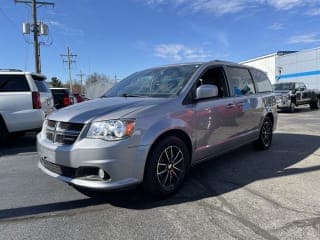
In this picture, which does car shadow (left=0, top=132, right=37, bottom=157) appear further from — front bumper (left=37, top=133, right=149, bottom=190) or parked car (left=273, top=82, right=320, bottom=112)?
parked car (left=273, top=82, right=320, bottom=112)

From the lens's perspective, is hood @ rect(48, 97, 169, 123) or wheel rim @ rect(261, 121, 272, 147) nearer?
hood @ rect(48, 97, 169, 123)

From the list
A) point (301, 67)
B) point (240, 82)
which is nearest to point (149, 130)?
point (240, 82)

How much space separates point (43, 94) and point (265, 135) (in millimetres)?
5371

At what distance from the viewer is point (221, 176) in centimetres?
505

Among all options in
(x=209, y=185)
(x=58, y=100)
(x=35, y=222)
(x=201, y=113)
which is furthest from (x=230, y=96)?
(x=58, y=100)

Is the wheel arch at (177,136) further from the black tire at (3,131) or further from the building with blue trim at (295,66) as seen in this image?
the building with blue trim at (295,66)

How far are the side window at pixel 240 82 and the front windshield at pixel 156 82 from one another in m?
0.89

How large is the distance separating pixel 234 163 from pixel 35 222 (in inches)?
141

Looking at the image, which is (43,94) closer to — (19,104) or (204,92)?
(19,104)

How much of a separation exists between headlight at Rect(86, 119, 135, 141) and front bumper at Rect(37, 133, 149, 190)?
0.21 ft

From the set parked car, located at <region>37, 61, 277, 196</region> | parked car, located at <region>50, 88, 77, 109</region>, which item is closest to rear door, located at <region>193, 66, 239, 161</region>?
parked car, located at <region>37, 61, 277, 196</region>

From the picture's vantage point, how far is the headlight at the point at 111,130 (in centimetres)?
356

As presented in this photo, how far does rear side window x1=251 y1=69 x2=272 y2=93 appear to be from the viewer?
21.8ft

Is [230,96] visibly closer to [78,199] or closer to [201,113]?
[201,113]
